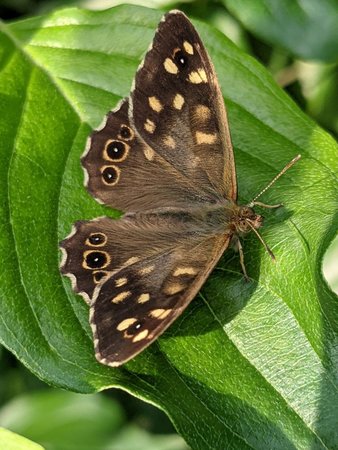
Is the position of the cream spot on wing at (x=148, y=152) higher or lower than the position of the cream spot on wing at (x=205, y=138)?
lower

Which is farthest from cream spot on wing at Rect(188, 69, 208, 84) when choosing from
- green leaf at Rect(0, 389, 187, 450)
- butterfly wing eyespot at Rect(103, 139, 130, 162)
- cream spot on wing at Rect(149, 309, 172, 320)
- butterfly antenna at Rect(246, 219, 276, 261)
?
green leaf at Rect(0, 389, 187, 450)

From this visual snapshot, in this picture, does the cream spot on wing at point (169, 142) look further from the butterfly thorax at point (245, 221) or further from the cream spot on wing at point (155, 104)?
the butterfly thorax at point (245, 221)

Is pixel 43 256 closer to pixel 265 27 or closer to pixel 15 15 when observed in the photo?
pixel 265 27

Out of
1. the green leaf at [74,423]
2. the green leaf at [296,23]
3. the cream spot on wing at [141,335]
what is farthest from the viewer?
the green leaf at [74,423]

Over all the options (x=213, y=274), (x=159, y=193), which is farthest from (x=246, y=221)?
(x=159, y=193)

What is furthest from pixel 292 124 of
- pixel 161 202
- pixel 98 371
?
pixel 98 371

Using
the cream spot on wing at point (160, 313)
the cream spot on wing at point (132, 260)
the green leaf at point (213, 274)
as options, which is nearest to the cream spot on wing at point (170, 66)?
the green leaf at point (213, 274)

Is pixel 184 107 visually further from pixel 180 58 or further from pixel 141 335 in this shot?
pixel 141 335
